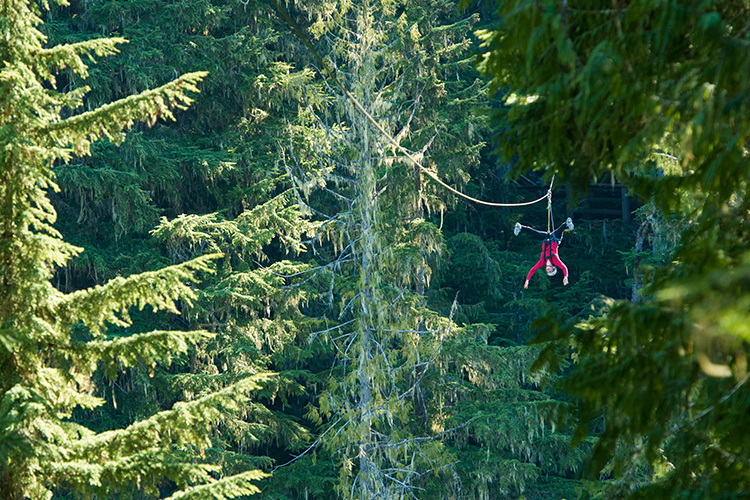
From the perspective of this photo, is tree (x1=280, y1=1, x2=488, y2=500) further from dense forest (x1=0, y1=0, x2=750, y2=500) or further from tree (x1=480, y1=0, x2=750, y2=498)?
tree (x1=480, y1=0, x2=750, y2=498)

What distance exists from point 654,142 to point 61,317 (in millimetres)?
3864

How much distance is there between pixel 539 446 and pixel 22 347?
39.8ft

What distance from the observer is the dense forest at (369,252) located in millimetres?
3127

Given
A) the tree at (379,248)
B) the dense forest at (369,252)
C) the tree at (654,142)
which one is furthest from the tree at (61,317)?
the tree at (379,248)

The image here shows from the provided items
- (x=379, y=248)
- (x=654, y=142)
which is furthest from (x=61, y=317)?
(x=379, y=248)

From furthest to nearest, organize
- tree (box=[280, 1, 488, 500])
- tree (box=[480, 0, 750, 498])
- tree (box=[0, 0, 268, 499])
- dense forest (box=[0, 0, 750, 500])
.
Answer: tree (box=[280, 1, 488, 500]), tree (box=[0, 0, 268, 499]), dense forest (box=[0, 0, 750, 500]), tree (box=[480, 0, 750, 498])

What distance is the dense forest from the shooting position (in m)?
3.13

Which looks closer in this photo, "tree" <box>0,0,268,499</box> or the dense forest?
the dense forest

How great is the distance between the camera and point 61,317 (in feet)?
16.6

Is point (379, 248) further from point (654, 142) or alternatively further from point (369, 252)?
point (654, 142)

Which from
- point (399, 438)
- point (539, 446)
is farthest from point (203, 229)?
point (539, 446)

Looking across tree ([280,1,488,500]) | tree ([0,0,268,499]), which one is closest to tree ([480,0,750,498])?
tree ([0,0,268,499])

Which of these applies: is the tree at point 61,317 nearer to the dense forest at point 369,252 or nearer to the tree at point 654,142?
the dense forest at point 369,252

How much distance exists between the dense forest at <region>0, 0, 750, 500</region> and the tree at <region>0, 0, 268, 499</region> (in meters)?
0.02
